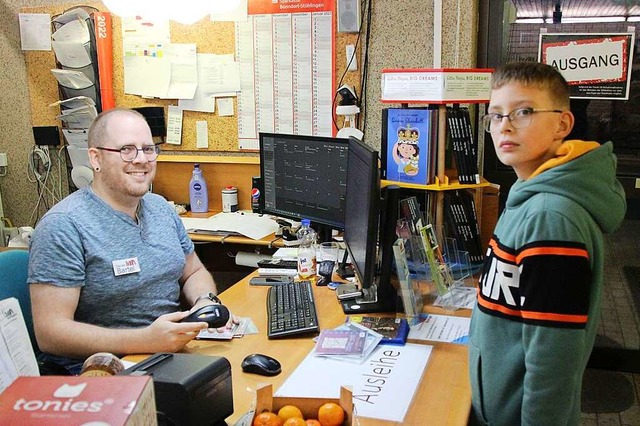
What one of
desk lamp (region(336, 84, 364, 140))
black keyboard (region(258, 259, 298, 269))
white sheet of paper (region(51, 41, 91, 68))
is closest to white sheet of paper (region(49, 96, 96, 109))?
white sheet of paper (region(51, 41, 91, 68))

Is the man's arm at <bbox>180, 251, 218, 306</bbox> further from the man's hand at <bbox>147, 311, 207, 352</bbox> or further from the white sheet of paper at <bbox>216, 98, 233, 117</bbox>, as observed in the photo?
the white sheet of paper at <bbox>216, 98, 233, 117</bbox>

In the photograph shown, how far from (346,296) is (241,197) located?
1511 millimetres

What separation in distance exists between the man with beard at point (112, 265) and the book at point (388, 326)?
48cm

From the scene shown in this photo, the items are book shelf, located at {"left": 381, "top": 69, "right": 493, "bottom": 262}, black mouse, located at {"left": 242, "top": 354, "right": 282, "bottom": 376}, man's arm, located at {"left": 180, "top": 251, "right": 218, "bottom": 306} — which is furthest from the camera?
book shelf, located at {"left": 381, "top": 69, "right": 493, "bottom": 262}

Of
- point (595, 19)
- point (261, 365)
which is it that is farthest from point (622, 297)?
point (261, 365)

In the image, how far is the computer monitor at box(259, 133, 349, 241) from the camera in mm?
2408

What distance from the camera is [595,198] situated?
1.18 metres

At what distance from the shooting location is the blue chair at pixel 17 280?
1.75 metres

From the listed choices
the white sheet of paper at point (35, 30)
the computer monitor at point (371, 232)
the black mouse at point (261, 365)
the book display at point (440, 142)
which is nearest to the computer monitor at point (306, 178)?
the book display at point (440, 142)

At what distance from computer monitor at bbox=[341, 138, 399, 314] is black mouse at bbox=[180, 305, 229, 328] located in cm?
41

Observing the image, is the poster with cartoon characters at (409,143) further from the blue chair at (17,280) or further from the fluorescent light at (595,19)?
the blue chair at (17,280)

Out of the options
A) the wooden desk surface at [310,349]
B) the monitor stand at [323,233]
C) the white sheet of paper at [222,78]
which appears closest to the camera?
the wooden desk surface at [310,349]

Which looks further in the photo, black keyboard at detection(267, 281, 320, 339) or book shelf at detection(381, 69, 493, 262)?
book shelf at detection(381, 69, 493, 262)

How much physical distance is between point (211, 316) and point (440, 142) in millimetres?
1106
